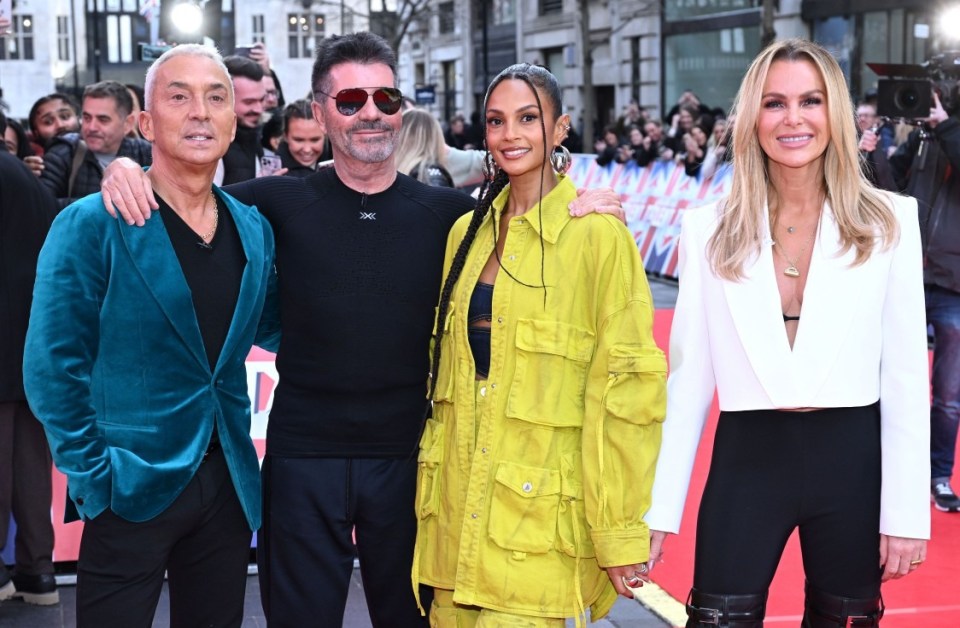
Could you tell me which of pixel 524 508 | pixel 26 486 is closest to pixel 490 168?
pixel 524 508

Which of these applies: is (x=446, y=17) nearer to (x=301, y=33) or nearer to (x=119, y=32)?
(x=301, y=33)

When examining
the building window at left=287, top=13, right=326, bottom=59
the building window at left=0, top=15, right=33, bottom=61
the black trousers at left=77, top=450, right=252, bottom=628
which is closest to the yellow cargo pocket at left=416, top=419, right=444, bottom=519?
the black trousers at left=77, top=450, right=252, bottom=628

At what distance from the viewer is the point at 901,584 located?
542cm

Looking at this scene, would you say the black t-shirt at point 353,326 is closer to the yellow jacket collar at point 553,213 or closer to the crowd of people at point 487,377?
the crowd of people at point 487,377

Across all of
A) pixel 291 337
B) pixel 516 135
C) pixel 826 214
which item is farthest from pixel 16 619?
pixel 826 214

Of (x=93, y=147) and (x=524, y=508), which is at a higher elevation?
(x=93, y=147)

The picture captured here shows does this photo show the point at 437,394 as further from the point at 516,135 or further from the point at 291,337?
the point at 516,135

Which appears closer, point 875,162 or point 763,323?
point 763,323

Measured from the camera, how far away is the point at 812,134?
3.44m

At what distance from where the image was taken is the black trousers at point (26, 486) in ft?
17.2

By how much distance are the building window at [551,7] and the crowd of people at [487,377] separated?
38.8 metres

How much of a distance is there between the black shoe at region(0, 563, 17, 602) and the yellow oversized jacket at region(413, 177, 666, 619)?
2.57 meters

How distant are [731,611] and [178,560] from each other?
1.49m

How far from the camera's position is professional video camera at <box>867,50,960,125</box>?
7.10 metres
